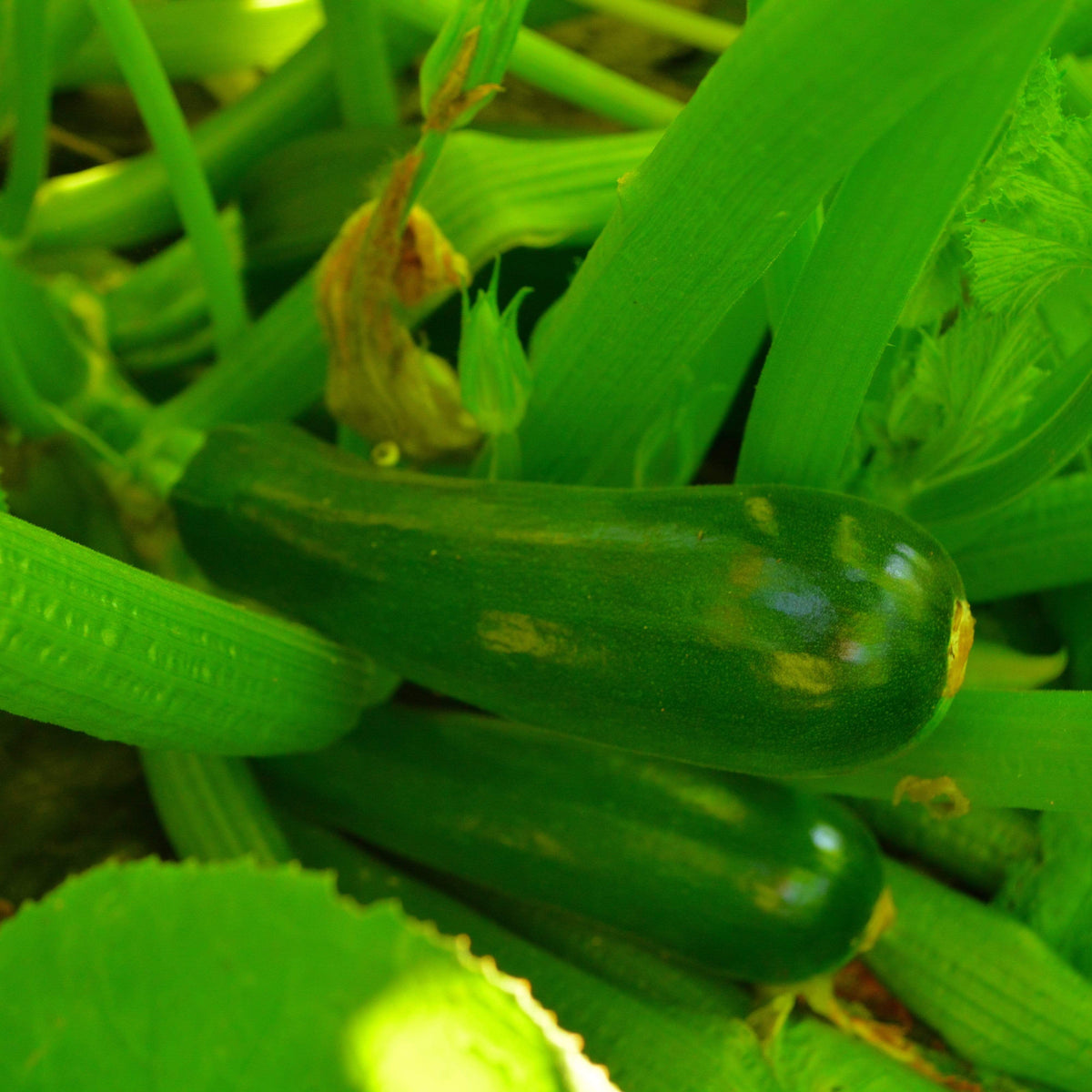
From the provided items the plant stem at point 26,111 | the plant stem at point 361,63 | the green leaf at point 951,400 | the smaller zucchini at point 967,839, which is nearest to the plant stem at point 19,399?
the plant stem at point 26,111

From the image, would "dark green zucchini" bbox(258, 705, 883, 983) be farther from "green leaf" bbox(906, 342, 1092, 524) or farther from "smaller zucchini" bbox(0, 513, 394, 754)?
"green leaf" bbox(906, 342, 1092, 524)

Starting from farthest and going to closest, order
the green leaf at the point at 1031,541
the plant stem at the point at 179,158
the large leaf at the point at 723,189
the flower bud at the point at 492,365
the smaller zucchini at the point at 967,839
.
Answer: the smaller zucchini at the point at 967,839 < the green leaf at the point at 1031,541 < the plant stem at the point at 179,158 < the flower bud at the point at 492,365 < the large leaf at the point at 723,189

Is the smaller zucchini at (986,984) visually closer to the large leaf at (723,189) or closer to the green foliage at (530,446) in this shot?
the green foliage at (530,446)

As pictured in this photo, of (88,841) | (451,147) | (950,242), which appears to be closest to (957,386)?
(950,242)

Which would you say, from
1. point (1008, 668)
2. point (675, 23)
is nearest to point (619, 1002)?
point (1008, 668)

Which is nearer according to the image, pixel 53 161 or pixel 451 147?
pixel 451 147

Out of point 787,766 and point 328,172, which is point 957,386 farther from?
point 328,172

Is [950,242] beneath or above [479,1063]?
above

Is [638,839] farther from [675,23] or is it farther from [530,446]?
[675,23]
